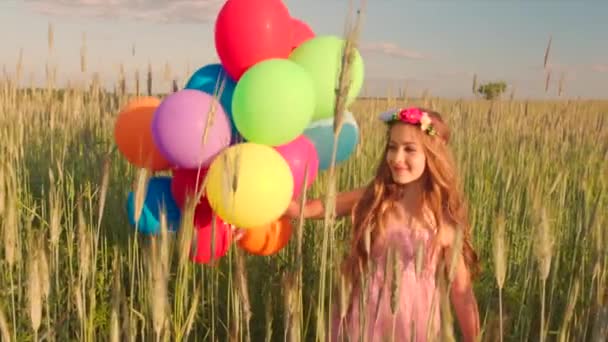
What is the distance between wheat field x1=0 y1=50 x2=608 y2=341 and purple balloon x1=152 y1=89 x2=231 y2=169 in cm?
26

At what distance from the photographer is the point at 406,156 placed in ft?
5.59

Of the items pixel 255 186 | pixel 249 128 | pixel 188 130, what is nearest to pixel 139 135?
pixel 188 130

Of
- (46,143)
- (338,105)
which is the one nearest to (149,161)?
(338,105)

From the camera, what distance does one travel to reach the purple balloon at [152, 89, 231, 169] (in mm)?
1683

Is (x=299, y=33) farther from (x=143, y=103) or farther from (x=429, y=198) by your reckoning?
(x=429, y=198)

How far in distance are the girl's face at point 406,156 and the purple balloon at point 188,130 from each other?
51 cm

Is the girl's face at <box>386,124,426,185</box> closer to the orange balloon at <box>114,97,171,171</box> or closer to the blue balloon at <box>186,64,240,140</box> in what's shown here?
the blue balloon at <box>186,64,240,140</box>

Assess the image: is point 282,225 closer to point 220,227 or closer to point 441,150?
point 220,227

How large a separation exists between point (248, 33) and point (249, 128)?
324mm

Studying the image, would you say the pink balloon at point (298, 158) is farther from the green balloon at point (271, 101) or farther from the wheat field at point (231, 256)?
the wheat field at point (231, 256)

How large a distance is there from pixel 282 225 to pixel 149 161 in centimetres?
48

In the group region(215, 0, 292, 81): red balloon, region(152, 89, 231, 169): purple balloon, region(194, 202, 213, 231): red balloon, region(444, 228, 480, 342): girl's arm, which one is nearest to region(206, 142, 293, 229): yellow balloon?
region(152, 89, 231, 169): purple balloon

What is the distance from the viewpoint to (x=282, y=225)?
6.24ft

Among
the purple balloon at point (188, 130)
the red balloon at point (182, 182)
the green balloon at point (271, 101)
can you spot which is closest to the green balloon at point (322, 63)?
the green balloon at point (271, 101)
